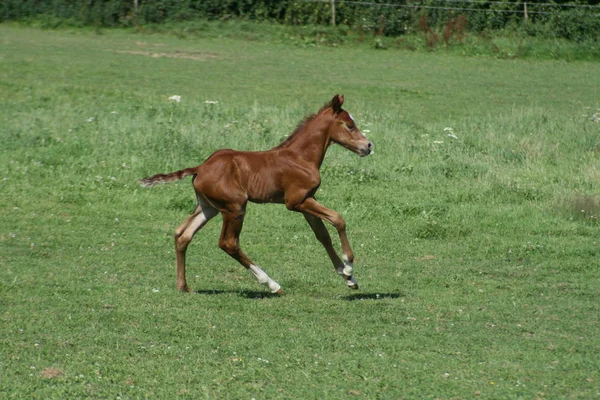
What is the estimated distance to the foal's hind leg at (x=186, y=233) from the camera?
10727mm

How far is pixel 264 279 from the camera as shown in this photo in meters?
10.5

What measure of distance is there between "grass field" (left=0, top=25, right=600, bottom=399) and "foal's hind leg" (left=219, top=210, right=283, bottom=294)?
29 centimetres

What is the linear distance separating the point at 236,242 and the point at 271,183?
2.44 feet

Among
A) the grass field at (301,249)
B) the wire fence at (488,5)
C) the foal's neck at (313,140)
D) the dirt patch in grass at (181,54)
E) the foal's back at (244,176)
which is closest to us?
the grass field at (301,249)

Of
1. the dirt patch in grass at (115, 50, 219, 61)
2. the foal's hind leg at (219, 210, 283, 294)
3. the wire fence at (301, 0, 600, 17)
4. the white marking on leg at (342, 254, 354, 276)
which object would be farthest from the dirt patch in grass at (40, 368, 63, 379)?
the wire fence at (301, 0, 600, 17)

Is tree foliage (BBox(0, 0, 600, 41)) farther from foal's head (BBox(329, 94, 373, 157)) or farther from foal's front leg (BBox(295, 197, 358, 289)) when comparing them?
foal's front leg (BBox(295, 197, 358, 289))

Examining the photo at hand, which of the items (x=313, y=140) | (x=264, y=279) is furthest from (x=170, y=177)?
(x=313, y=140)

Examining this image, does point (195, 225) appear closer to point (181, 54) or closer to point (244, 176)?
point (244, 176)

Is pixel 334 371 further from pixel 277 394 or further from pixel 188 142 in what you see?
pixel 188 142

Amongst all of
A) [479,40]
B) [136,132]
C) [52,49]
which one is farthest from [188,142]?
[479,40]

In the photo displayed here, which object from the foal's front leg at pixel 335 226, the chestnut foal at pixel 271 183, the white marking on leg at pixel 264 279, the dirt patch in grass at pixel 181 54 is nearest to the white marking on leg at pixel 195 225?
the chestnut foal at pixel 271 183

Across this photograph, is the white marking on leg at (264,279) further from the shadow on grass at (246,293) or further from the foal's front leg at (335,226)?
the foal's front leg at (335,226)

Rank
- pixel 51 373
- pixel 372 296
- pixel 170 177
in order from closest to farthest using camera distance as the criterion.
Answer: pixel 51 373 < pixel 170 177 < pixel 372 296

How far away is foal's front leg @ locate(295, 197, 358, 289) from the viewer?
10359mm
